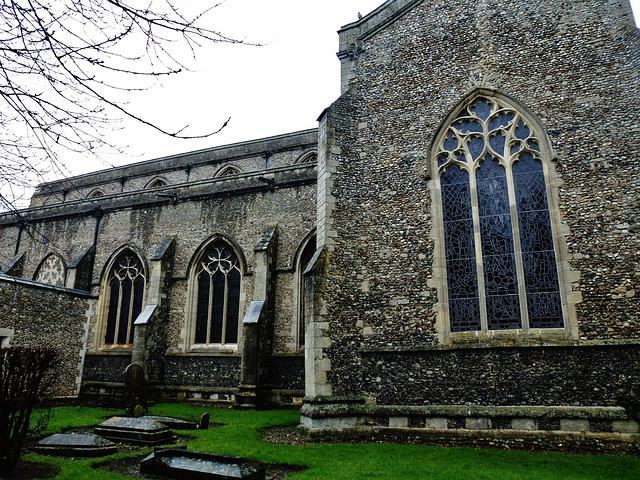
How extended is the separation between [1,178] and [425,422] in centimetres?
814

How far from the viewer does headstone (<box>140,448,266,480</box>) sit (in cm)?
559

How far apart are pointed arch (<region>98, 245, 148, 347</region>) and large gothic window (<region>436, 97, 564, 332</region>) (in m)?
11.3

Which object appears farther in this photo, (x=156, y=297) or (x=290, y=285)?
(x=156, y=297)

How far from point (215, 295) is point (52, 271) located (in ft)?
26.5

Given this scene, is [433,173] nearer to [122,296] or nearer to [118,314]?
[122,296]

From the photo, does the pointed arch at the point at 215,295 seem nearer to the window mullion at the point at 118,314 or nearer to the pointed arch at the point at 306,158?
the window mullion at the point at 118,314

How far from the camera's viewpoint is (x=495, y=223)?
990 cm

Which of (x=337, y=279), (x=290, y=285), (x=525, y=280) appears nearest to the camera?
(x=525, y=280)

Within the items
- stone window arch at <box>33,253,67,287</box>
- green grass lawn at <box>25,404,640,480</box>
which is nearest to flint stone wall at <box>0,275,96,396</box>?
stone window arch at <box>33,253,67,287</box>

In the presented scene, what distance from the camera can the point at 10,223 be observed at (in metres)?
19.2

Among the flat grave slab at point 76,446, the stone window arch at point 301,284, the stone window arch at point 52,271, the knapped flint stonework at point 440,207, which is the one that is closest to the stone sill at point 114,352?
the stone window arch at point 52,271

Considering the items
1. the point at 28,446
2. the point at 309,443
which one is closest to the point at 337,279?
the point at 309,443

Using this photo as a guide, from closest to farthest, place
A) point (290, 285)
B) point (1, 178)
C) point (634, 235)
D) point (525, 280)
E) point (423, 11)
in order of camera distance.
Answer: point (1, 178) → point (634, 235) → point (525, 280) → point (423, 11) → point (290, 285)

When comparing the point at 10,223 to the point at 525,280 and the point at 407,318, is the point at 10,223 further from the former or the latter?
the point at 525,280
